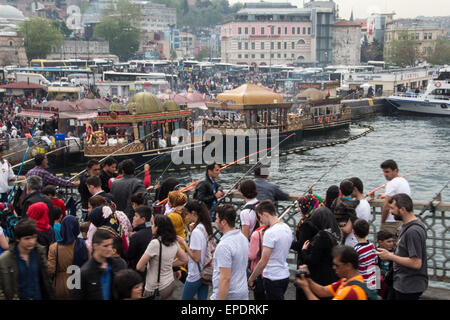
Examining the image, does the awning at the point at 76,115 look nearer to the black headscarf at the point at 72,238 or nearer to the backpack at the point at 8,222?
the backpack at the point at 8,222

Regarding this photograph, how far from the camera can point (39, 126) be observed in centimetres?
2730

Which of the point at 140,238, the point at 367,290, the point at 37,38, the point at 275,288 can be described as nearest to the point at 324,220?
Answer: the point at 275,288

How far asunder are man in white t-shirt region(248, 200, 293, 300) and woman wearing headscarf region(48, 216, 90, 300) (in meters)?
1.64

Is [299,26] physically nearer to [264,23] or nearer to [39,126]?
[264,23]

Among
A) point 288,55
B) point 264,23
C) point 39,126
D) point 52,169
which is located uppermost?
point 264,23

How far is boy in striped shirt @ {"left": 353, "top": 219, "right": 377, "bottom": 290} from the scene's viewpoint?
14.5ft

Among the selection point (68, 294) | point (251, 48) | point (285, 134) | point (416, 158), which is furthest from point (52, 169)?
point (251, 48)

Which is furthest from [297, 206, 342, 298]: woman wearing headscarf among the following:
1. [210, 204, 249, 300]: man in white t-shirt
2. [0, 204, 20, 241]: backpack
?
[0, 204, 20, 241]: backpack

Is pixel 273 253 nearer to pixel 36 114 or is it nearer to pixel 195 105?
pixel 36 114

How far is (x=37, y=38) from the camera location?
250ft

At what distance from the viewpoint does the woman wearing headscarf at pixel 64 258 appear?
4.61 metres

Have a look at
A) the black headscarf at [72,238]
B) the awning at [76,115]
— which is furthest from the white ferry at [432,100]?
the black headscarf at [72,238]

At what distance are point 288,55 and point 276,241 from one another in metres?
97.5

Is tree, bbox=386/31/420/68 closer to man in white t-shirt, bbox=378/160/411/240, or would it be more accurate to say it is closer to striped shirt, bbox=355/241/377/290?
man in white t-shirt, bbox=378/160/411/240
